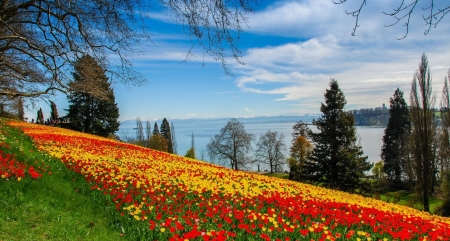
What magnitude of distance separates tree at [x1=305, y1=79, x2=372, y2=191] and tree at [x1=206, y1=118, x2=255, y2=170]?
18633 millimetres

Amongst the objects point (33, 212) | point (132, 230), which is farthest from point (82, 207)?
point (132, 230)

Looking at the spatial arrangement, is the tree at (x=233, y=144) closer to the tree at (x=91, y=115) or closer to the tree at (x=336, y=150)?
the tree at (x=91, y=115)

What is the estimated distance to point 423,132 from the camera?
68.2 feet

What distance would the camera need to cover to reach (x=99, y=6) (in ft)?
13.9

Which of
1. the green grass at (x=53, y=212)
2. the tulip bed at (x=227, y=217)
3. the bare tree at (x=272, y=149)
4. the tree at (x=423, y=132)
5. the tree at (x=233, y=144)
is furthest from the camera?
the bare tree at (x=272, y=149)

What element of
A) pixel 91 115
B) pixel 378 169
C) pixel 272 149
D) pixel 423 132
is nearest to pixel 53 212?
pixel 423 132

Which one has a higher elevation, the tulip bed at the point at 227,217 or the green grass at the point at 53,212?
the green grass at the point at 53,212

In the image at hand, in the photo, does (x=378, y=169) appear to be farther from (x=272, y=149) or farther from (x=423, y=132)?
(x=423, y=132)

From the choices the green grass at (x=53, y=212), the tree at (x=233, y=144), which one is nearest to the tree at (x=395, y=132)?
the tree at (x=233, y=144)

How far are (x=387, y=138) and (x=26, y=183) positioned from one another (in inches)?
1967

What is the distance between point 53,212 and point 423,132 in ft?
77.7

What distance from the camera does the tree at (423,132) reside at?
813 inches

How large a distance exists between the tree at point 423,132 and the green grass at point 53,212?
73.7 feet

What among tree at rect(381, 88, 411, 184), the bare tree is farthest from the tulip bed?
the bare tree
